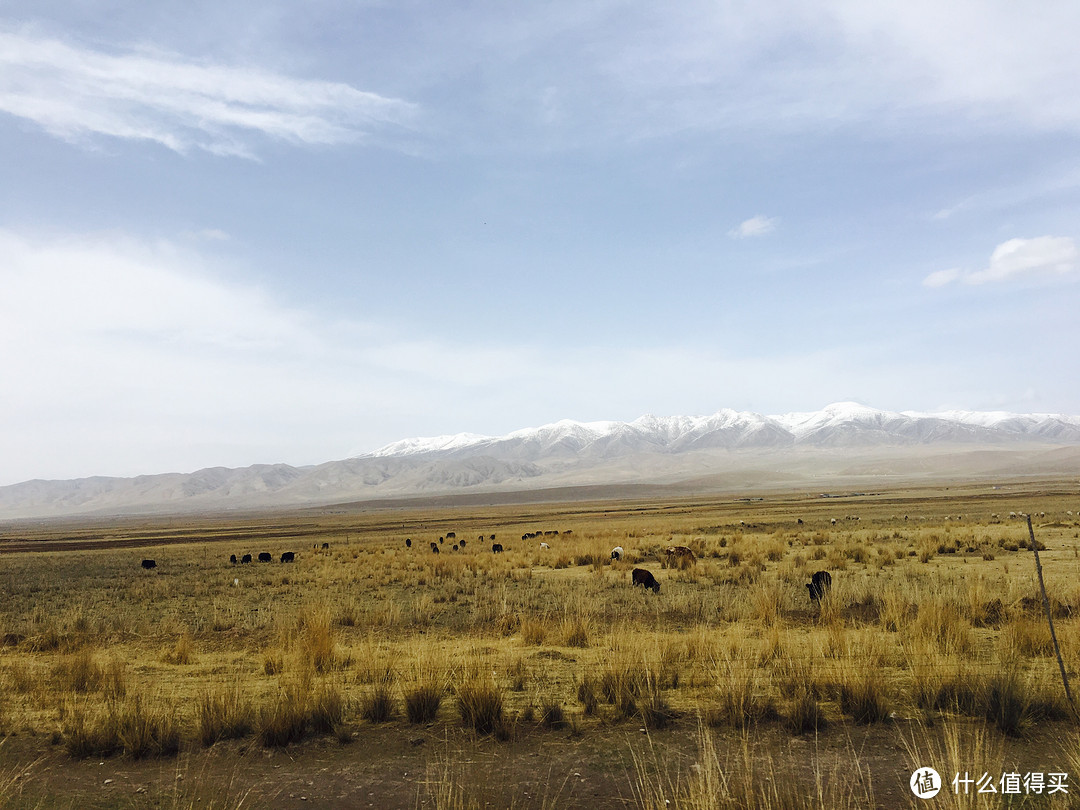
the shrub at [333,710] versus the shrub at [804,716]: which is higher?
the shrub at [333,710]

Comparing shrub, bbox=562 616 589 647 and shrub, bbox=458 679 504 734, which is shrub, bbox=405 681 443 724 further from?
shrub, bbox=562 616 589 647

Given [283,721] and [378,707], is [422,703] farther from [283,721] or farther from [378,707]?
[283,721]

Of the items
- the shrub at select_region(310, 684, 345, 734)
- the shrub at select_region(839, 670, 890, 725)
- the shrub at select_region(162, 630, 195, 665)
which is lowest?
the shrub at select_region(839, 670, 890, 725)

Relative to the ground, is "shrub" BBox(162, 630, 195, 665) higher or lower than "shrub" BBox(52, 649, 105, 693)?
lower

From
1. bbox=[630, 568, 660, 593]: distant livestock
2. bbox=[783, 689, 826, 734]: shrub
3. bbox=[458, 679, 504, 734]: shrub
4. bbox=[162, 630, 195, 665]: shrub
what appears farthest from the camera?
bbox=[630, 568, 660, 593]: distant livestock

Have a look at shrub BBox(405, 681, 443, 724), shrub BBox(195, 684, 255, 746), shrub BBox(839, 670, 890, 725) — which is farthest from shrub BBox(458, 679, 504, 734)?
shrub BBox(839, 670, 890, 725)

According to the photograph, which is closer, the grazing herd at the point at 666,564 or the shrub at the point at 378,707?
the shrub at the point at 378,707

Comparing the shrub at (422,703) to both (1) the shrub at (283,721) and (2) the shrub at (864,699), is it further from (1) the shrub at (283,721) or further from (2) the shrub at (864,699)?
(2) the shrub at (864,699)

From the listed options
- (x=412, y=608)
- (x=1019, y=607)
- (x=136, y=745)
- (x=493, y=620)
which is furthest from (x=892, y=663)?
(x=412, y=608)

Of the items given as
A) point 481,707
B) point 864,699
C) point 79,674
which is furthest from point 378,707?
point 864,699

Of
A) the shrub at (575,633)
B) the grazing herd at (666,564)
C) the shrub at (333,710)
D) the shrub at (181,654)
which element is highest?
the shrub at (333,710)

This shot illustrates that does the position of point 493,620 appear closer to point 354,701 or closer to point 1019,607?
point 354,701

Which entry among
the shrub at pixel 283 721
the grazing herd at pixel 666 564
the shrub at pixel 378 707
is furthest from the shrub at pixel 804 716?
the grazing herd at pixel 666 564

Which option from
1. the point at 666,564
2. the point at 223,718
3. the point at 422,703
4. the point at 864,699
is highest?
the point at 223,718
